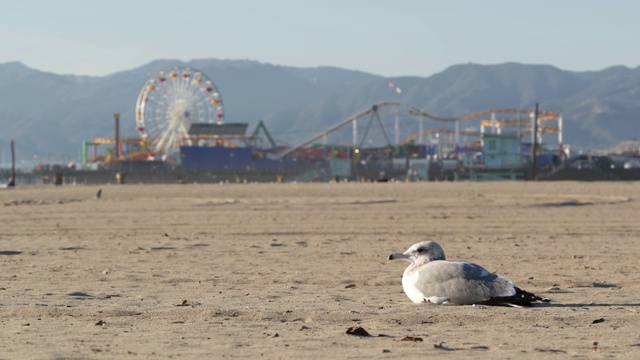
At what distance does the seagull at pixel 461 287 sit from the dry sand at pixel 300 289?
103 mm

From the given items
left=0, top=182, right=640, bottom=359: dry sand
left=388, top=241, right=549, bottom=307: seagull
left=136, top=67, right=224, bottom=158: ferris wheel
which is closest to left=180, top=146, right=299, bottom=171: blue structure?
left=136, top=67, right=224, bottom=158: ferris wheel

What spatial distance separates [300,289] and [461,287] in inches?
Result: 91.3

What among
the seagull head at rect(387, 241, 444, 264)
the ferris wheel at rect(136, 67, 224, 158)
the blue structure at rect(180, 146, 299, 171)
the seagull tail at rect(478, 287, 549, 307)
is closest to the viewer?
the seagull tail at rect(478, 287, 549, 307)

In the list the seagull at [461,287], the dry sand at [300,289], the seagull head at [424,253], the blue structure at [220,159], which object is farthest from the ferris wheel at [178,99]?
the seagull at [461,287]

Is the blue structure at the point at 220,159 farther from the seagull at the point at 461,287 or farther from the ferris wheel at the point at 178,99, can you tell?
the seagull at the point at 461,287

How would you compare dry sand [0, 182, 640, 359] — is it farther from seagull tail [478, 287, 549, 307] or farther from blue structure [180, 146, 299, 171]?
blue structure [180, 146, 299, 171]

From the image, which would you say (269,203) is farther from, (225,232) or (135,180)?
(135,180)

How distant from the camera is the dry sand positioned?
7.34 metres

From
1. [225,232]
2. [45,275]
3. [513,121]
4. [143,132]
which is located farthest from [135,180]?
[45,275]

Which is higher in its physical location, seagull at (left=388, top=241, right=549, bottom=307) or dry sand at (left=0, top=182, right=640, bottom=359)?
seagull at (left=388, top=241, right=549, bottom=307)

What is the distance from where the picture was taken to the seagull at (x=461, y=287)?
902 centimetres

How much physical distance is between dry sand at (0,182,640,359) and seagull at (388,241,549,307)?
103 mm

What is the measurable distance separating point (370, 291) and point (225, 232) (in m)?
10.8

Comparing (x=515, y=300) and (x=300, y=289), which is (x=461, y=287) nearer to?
(x=515, y=300)
